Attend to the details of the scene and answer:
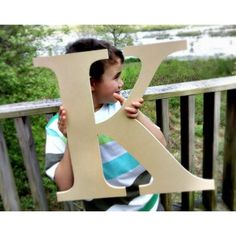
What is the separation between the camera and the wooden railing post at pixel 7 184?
3.39 feet

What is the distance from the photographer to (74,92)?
0.81 m

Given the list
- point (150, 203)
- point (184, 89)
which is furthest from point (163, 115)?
point (150, 203)

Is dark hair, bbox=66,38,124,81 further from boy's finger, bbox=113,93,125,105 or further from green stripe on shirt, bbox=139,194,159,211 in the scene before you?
green stripe on shirt, bbox=139,194,159,211

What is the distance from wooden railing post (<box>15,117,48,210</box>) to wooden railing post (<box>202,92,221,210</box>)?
44cm

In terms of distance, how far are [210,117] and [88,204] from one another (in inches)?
14.8

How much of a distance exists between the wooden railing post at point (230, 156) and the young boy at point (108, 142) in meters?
0.21

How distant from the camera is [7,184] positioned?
1069 millimetres

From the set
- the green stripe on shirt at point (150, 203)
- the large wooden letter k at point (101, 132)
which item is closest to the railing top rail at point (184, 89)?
the large wooden letter k at point (101, 132)

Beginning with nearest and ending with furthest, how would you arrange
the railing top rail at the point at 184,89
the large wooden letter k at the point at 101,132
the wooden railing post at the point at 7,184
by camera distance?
the large wooden letter k at the point at 101,132
the railing top rail at the point at 184,89
the wooden railing post at the point at 7,184

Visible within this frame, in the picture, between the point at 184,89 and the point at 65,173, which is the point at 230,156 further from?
the point at 65,173

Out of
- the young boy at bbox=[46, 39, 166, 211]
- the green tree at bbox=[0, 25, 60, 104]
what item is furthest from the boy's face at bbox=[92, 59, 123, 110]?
the green tree at bbox=[0, 25, 60, 104]

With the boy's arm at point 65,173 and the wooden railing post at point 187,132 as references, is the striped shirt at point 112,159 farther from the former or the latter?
the wooden railing post at point 187,132

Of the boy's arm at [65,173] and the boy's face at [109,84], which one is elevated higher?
the boy's face at [109,84]
